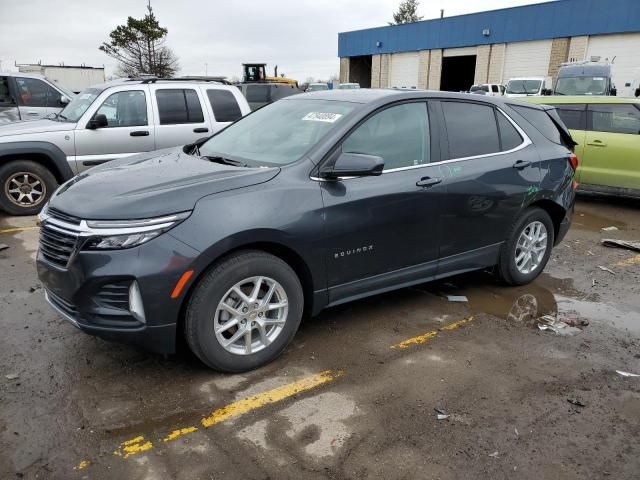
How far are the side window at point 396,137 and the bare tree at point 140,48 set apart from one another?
3502 cm

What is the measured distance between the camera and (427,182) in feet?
13.1

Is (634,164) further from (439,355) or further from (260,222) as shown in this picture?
(260,222)

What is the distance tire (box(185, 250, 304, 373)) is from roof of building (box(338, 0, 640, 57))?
3029cm

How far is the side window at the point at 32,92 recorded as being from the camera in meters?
10.6

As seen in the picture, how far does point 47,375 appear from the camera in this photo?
3.35 meters

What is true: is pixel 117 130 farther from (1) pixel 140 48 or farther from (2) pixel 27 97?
(1) pixel 140 48

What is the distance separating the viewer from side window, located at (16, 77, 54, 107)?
34.7ft

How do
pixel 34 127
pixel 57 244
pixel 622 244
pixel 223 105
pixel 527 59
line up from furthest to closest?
pixel 527 59, pixel 223 105, pixel 34 127, pixel 622 244, pixel 57 244

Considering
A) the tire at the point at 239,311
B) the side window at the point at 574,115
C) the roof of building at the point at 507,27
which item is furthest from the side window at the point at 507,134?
the roof of building at the point at 507,27

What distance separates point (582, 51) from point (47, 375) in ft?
106

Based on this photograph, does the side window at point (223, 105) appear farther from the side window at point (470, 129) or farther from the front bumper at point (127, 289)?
the front bumper at point (127, 289)

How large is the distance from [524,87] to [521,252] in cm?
1935

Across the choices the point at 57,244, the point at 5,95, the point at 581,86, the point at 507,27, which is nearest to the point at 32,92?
the point at 5,95

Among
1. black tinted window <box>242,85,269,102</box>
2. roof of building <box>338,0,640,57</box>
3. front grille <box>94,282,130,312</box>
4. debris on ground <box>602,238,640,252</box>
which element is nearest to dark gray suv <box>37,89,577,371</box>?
front grille <box>94,282,130,312</box>
